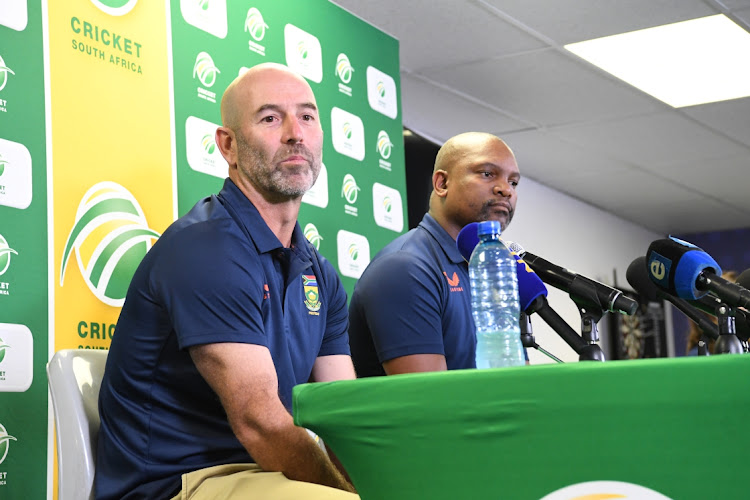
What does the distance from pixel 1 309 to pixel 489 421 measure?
1.37m

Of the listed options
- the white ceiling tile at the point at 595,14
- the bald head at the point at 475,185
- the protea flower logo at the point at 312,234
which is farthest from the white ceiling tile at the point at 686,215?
the bald head at the point at 475,185

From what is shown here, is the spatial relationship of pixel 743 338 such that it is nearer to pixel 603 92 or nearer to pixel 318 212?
pixel 318 212

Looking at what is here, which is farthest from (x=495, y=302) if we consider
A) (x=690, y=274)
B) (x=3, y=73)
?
(x=3, y=73)

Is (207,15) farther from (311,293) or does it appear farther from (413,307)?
(311,293)

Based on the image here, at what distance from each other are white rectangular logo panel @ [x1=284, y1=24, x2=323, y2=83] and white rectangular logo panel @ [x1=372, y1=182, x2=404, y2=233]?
49 cm

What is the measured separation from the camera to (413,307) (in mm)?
2238

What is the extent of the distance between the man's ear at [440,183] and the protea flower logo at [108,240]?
0.83 m

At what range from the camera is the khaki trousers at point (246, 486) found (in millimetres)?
1317

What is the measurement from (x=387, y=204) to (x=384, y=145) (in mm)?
233

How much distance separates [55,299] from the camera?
6.83 feet

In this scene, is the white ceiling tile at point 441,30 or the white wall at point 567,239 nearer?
the white ceiling tile at point 441,30

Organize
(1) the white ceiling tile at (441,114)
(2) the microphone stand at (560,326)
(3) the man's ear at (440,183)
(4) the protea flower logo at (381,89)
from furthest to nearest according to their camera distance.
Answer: (1) the white ceiling tile at (441,114)
(4) the protea flower logo at (381,89)
(3) the man's ear at (440,183)
(2) the microphone stand at (560,326)

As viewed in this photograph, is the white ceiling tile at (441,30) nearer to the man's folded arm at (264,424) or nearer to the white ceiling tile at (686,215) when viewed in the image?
the man's folded arm at (264,424)

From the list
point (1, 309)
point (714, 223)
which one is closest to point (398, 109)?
point (1, 309)
